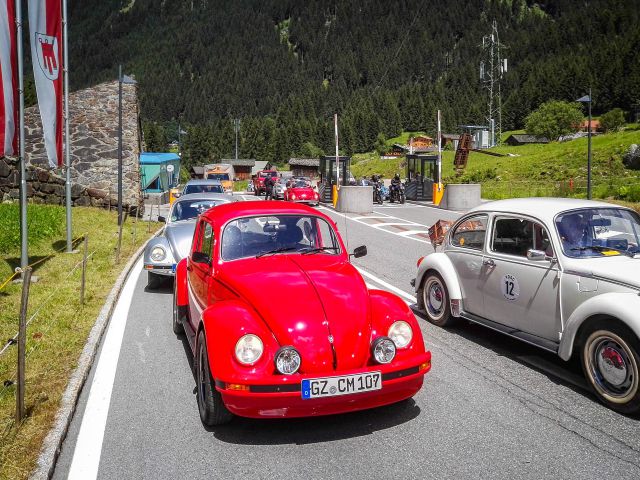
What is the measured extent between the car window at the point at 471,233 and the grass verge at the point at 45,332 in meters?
4.57

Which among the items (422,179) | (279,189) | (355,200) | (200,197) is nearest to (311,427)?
(200,197)

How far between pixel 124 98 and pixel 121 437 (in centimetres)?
2411

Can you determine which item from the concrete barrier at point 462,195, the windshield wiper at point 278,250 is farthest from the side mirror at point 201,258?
the concrete barrier at point 462,195

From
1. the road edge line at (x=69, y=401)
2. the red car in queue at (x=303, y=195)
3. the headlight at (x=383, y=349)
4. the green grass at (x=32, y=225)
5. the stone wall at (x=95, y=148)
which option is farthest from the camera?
the red car in queue at (x=303, y=195)

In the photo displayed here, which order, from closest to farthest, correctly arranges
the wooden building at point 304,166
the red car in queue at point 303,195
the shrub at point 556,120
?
the red car in queue at point 303,195 < the shrub at point 556,120 < the wooden building at point 304,166

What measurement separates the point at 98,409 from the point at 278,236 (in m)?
2.21

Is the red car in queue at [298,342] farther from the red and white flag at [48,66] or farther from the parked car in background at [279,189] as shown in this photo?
the parked car in background at [279,189]

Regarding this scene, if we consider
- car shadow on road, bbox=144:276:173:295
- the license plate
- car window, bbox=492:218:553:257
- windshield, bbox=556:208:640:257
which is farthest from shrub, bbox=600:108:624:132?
the license plate

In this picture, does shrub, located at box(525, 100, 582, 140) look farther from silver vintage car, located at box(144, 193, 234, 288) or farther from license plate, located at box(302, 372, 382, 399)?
license plate, located at box(302, 372, 382, 399)

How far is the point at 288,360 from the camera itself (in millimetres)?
3949

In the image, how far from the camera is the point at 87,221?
60.8 ft

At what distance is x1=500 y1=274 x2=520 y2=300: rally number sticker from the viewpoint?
5.82 m

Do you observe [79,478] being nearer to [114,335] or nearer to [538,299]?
[114,335]

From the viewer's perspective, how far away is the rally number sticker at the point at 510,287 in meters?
5.82
